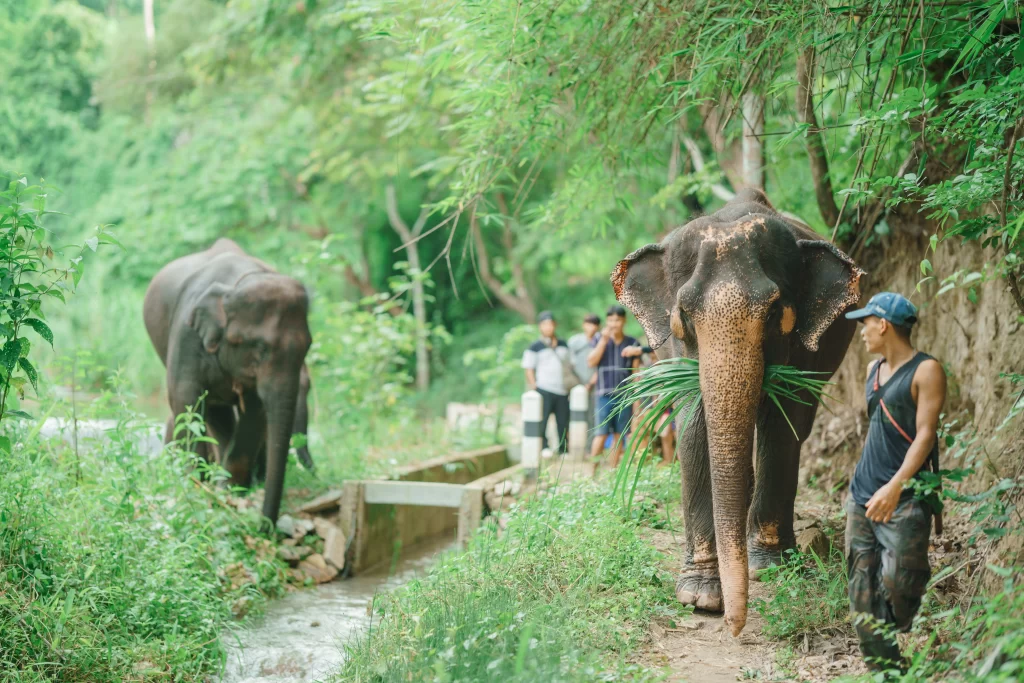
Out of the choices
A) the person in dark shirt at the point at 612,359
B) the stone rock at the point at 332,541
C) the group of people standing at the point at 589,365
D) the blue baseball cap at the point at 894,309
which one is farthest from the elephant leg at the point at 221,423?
the blue baseball cap at the point at 894,309

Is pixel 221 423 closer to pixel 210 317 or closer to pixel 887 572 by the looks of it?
pixel 210 317

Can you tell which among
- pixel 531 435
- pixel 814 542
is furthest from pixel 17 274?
pixel 531 435

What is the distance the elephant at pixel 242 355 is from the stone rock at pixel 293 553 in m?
0.31

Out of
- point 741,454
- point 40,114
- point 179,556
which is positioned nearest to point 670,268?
point 741,454

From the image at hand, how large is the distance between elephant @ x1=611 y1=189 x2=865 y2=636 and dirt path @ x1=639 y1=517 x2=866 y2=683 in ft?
0.71

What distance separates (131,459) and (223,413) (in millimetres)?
3041

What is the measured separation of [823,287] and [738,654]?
1996mm

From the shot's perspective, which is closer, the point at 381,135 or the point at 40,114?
the point at 381,135

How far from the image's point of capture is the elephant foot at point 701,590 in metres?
5.18

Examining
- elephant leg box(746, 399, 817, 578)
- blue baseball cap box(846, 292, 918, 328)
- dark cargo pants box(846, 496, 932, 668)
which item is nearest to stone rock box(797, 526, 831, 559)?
elephant leg box(746, 399, 817, 578)

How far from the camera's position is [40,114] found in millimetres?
23672

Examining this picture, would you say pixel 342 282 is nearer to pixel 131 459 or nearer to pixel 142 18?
pixel 142 18

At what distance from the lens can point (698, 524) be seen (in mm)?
5285

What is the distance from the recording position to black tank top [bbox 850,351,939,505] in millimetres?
3984
